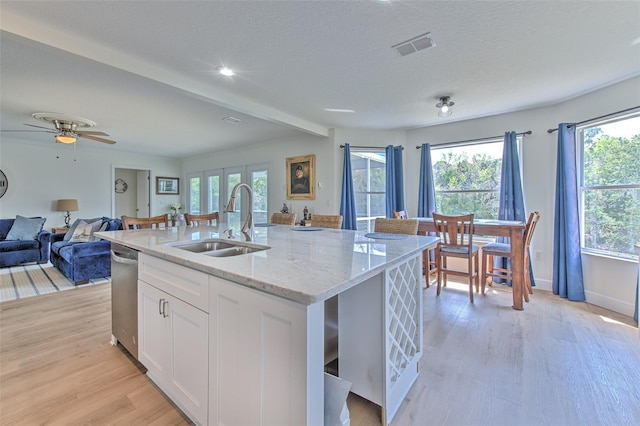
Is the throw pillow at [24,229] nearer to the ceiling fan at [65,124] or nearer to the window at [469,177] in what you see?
the ceiling fan at [65,124]

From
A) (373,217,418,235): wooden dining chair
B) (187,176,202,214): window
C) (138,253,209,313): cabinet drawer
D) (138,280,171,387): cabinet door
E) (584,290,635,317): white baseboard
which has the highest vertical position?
(187,176,202,214): window

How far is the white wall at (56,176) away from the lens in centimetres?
545

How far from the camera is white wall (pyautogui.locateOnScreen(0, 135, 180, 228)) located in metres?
5.45

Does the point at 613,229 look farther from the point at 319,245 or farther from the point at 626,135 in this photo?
the point at 319,245

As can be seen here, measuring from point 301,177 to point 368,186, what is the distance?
126 centimetres

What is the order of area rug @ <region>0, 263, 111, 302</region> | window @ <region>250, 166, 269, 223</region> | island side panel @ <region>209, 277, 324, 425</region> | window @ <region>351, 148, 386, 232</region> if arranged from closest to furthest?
island side panel @ <region>209, 277, 324, 425</region> < area rug @ <region>0, 263, 111, 302</region> < window @ <region>351, 148, 386, 232</region> < window @ <region>250, 166, 269, 223</region>

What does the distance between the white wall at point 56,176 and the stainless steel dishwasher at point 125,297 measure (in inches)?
221

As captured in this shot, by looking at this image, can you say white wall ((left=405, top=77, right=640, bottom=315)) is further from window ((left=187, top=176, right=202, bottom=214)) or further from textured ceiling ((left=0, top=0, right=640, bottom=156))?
window ((left=187, top=176, right=202, bottom=214))

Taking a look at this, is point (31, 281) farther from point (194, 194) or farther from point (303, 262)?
point (303, 262)

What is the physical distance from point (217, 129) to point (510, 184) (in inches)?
179

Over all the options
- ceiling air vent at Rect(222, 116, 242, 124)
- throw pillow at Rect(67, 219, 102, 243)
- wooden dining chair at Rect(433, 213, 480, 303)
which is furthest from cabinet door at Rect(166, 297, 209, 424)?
throw pillow at Rect(67, 219, 102, 243)

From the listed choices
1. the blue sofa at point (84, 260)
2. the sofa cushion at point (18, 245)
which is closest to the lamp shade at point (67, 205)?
the sofa cushion at point (18, 245)

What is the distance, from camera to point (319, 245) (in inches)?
67.9

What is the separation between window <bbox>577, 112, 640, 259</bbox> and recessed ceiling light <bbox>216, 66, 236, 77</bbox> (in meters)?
4.02
